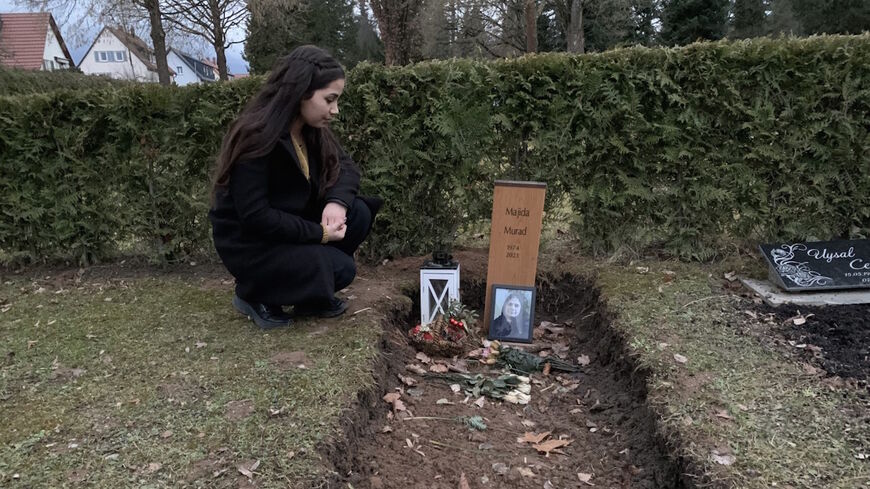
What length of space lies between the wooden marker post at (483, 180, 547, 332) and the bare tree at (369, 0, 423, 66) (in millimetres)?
7093

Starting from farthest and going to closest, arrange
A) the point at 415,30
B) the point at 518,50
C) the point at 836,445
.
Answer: the point at 518,50 < the point at 415,30 < the point at 836,445

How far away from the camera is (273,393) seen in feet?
9.36

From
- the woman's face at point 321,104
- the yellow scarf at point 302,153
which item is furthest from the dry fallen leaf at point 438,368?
the woman's face at point 321,104

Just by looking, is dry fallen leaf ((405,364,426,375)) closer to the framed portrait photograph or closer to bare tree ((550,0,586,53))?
the framed portrait photograph

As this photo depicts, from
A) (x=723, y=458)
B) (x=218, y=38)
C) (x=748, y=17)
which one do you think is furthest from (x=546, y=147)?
(x=748, y=17)

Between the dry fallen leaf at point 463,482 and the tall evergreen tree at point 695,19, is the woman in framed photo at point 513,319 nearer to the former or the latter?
the dry fallen leaf at point 463,482

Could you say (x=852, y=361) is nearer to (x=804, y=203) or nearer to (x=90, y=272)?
(x=804, y=203)

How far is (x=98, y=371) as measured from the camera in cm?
321

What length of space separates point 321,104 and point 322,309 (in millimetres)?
1397

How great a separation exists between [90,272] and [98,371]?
2.56m

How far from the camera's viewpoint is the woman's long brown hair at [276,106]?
10.0 feet

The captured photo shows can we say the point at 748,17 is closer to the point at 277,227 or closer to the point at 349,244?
the point at 349,244

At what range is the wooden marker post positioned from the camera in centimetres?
410

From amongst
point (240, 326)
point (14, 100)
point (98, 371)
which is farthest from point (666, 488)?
point (14, 100)
